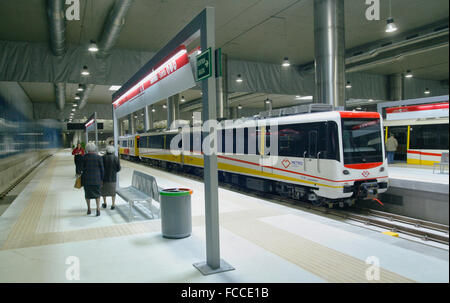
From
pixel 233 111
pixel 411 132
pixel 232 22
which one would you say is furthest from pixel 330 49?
pixel 233 111

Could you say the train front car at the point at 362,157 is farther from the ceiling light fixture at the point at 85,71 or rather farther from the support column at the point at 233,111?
the support column at the point at 233,111

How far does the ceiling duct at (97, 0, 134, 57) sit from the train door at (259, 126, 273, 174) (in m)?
5.69

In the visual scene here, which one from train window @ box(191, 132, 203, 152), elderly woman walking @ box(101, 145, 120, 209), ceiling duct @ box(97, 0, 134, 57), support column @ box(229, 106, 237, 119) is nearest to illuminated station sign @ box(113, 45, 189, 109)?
elderly woman walking @ box(101, 145, 120, 209)

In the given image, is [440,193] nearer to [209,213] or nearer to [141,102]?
[209,213]

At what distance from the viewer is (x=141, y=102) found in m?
9.06

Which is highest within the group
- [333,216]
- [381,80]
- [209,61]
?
[381,80]

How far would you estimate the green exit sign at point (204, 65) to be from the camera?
4.26m

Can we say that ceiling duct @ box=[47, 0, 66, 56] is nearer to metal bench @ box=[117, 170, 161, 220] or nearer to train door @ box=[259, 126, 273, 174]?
metal bench @ box=[117, 170, 161, 220]

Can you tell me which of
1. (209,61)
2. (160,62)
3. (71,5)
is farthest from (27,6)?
(209,61)

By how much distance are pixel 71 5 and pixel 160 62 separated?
6.56 metres

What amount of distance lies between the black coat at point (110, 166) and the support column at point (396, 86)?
898 inches

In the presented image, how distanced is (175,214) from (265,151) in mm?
5555

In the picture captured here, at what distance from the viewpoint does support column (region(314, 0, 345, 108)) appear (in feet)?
35.9

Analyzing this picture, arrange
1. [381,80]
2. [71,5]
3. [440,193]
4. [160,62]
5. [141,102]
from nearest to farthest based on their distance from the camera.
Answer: [440,193] < [160,62] < [141,102] < [71,5] < [381,80]
